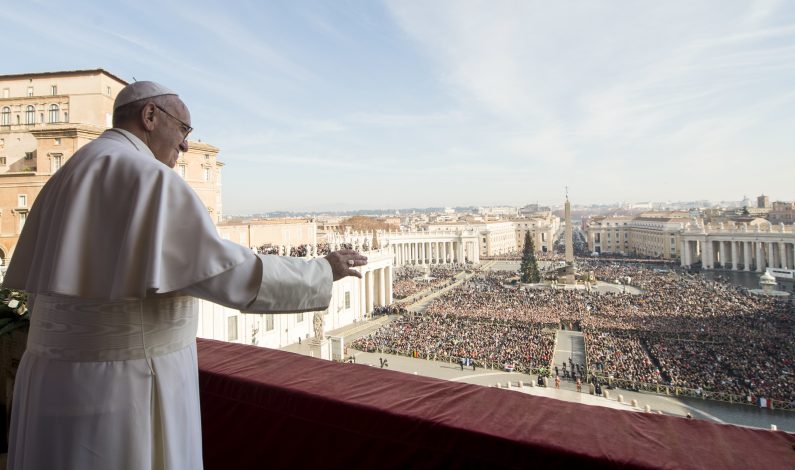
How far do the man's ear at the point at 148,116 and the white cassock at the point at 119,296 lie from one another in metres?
Answer: 0.21

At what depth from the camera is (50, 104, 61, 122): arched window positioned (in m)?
19.8

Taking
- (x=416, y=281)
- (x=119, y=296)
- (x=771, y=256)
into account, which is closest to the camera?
(x=119, y=296)

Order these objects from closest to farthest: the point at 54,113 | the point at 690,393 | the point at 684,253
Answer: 1. the point at 690,393
2. the point at 54,113
3. the point at 684,253

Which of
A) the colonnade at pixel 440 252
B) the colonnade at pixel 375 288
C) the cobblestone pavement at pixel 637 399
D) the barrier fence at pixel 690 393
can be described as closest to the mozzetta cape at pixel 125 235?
the cobblestone pavement at pixel 637 399

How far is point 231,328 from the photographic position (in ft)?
56.0

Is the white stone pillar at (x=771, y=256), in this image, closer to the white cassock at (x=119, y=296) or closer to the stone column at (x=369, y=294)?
the stone column at (x=369, y=294)

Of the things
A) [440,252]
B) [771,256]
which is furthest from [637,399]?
[440,252]

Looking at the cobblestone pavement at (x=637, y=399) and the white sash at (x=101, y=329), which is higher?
the white sash at (x=101, y=329)

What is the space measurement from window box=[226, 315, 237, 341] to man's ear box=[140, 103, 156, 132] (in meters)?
16.6

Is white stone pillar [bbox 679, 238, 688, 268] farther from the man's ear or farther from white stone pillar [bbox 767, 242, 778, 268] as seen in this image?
the man's ear

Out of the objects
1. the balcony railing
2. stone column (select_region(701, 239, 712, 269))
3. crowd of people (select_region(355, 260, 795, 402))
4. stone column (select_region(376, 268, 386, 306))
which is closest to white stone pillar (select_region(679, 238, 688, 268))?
stone column (select_region(701, 239, 712, 269))

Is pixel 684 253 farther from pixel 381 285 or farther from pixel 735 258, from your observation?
pixel 381 285

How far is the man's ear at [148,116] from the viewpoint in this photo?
143 cm

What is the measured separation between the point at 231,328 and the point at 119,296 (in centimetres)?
1720
